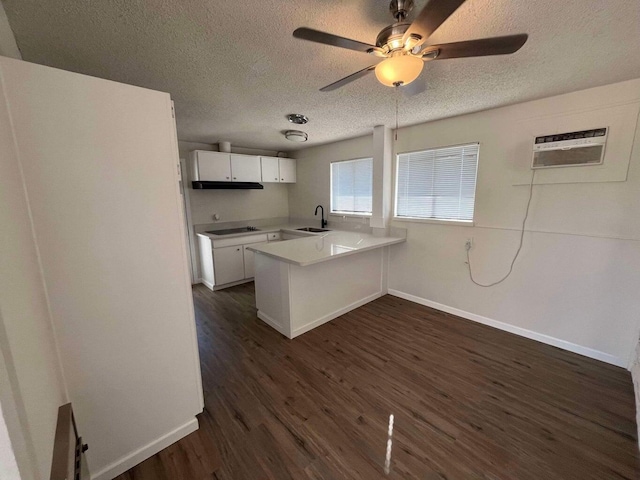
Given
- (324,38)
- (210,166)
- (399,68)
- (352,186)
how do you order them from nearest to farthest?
(324,38)
(399,68)
(210,166)
(352,186)

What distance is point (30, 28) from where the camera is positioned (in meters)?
1.25

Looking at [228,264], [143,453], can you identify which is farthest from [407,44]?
[228,264]

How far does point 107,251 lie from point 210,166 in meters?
2.94

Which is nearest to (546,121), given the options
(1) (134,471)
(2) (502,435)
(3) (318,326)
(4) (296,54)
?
(4) (296,54)

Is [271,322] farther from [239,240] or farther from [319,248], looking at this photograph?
[239,240]

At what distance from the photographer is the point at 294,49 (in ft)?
4.87

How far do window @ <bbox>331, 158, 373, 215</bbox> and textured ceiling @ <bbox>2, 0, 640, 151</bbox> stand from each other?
1.47m

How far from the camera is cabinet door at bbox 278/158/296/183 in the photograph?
4.73m

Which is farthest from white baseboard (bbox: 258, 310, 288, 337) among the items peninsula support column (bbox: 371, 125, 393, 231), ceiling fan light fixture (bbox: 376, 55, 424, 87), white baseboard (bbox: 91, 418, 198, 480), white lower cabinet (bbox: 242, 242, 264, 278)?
ceiling fan light fixture (bbox: 376, 55, 424, 87)

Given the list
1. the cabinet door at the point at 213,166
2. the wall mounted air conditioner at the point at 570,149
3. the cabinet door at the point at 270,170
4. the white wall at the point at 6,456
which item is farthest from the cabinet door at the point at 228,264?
the wall mounted air conditioner at the point at 570,149

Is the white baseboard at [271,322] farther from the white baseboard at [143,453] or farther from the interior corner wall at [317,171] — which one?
the interior corner wall at [317,171]

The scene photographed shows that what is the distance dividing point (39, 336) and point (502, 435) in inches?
94.9

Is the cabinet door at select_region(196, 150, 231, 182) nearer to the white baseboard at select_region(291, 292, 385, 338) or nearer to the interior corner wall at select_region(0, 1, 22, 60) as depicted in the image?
the interior corner wall at select_region(0, 1, 22, 60)

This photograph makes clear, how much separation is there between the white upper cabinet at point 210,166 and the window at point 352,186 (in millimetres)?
1736
